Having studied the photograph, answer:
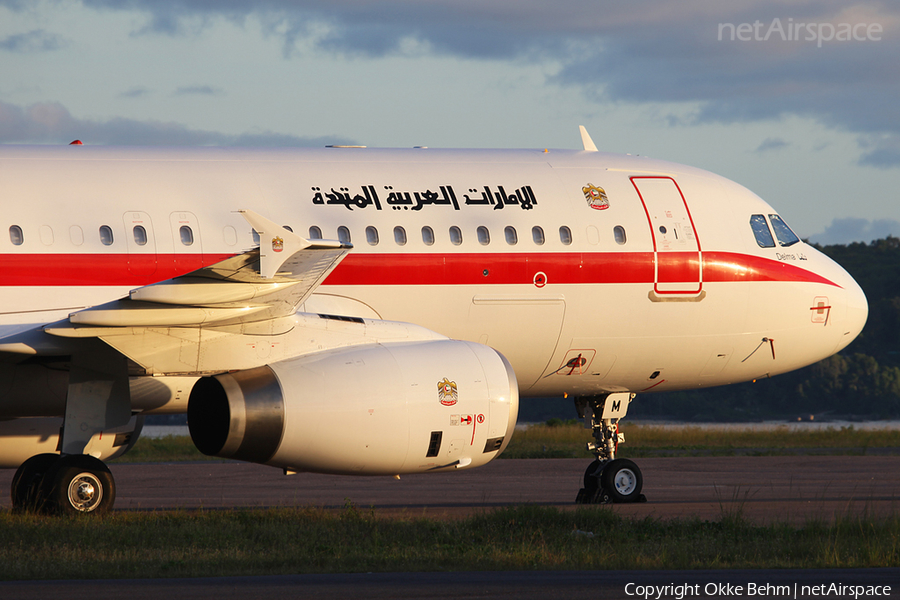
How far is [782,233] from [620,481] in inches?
181

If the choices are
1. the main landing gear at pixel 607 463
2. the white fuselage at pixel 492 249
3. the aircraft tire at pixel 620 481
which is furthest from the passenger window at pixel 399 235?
the aircraft tire at pixel 620 481

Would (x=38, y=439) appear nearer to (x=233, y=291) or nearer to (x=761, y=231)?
(x=233, y=291)

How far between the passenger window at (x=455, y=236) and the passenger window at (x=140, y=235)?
3.99 m

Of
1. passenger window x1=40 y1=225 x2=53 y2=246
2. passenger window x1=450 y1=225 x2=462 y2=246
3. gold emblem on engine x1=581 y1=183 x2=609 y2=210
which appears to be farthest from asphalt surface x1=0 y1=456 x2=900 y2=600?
passenger window x1=40 y1=225 x2=53 y2=246

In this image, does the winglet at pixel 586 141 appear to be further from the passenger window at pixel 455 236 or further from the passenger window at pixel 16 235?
the passenger window at pixel 16 235

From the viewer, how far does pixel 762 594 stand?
9258 millimetres

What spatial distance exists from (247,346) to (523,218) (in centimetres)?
457

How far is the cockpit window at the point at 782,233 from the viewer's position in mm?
17859

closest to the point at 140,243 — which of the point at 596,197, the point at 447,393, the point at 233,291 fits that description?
the point at 233,291

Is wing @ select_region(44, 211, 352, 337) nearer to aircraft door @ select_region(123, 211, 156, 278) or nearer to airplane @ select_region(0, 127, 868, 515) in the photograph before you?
airplane @ select_region(0, 127, 868, 515)

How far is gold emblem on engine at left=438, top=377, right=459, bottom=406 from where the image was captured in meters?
13.3

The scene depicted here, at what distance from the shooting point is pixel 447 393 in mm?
13336

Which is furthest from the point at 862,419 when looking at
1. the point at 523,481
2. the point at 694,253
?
the point at 694,253

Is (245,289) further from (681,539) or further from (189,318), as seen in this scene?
(681,539)
